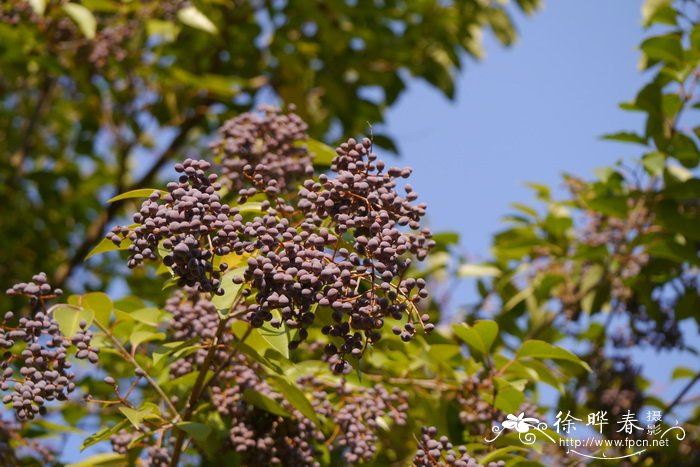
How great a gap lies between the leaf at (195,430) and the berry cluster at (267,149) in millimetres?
668

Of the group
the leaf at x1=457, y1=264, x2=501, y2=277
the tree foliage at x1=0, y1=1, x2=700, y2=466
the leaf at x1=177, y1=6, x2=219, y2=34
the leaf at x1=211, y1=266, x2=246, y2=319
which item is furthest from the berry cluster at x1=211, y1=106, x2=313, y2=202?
the leaf at x1=457, y1=264, x2=501, y2=277

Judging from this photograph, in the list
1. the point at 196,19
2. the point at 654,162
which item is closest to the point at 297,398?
the point at 654,162

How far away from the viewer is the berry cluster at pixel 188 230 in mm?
1551

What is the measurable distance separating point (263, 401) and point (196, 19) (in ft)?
7.63

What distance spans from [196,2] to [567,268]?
2097mm

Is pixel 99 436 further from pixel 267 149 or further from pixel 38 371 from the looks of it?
pixel 267 149

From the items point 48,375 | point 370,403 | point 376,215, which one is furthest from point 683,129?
point 48,375

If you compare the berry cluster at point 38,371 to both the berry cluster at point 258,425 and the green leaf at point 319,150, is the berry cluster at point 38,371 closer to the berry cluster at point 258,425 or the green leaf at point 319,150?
the berry cluster at point 258,425

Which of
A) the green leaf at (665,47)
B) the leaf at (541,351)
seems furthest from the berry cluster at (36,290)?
the green leaf at (665,47)

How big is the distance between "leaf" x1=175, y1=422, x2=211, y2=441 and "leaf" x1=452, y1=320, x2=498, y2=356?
825 millimetres

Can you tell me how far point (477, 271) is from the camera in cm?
386

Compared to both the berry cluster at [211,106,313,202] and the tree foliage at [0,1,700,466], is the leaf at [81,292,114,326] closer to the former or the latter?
the tree foliage at [0,1,700,466]

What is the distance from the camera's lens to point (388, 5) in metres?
4.87

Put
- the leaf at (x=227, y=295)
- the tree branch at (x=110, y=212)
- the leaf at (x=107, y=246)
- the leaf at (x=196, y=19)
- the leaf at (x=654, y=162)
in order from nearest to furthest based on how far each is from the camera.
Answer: the leaf at (x=227, y=295)
the leaf at (x=107, y=246)
the leaf at (x=654, y=162)
the leaf at (x=196, y=19)
the tree branch at (x=110, y=212)
